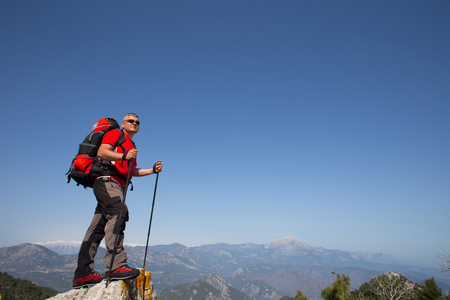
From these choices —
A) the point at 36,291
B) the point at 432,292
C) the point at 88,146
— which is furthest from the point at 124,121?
the point at 36,291

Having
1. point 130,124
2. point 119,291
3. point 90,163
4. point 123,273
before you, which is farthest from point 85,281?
point 130,124

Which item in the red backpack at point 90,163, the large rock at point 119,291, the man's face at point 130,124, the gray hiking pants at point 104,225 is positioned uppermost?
the man's face at point 130,124

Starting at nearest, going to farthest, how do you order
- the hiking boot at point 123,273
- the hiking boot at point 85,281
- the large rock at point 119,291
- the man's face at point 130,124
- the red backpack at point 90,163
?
the large rock at point 119,291 < the hiking boot at point 123,273 < the hiking boot at point 85,281 < the red backpack at point 90,163 < the man's face at point 130,124

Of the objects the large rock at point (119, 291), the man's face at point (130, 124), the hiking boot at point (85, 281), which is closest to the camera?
the large rock at point (119, 291)

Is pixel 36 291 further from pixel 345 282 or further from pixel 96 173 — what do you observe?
pixel 96 173

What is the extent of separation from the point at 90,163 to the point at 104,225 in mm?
1006

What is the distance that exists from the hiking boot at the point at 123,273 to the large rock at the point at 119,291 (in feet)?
0.20

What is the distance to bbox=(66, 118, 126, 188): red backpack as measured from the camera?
13.1ft

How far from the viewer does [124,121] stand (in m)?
4.65

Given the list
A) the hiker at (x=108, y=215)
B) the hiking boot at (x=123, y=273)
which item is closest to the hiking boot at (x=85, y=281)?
the hiker at (x=108, y=215)

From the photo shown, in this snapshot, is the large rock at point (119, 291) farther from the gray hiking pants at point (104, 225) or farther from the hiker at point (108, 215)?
the gray hiking pants at point (104, 225)

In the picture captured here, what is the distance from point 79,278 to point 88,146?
193 centimetres

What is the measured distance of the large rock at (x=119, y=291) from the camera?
315cm

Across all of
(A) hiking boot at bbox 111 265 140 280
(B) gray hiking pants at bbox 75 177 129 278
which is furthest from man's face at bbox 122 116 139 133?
(A) hiking boot at bbox 111 265 140 280
